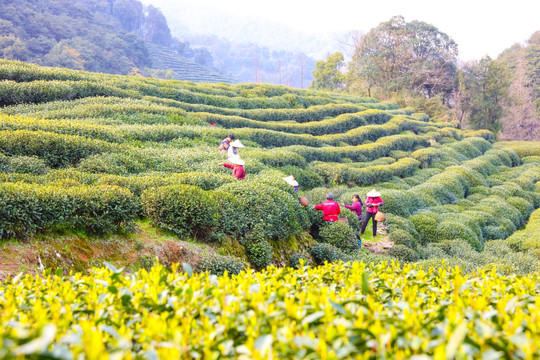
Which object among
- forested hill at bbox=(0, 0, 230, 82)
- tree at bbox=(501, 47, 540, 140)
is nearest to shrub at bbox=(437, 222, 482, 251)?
tree at bbox=(501, 47, 540, 140)

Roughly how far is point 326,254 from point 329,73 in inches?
2085

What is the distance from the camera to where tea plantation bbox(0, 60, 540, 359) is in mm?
2201

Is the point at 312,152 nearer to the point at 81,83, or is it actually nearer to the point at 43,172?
the point at 81,83

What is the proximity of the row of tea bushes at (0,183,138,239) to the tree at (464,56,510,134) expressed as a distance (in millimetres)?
46584

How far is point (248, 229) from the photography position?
828cm

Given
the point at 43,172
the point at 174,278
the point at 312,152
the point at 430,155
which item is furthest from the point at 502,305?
the point at 430,155

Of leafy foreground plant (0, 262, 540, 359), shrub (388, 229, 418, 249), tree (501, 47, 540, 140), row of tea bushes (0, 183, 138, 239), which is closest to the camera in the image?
leafy foreground plant (0, 262, 540, 359)

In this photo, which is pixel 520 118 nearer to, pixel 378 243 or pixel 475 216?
pixel 475 216

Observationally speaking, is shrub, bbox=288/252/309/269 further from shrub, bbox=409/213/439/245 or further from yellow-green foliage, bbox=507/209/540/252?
yellow-green foliage, bbox=507/209/540/252

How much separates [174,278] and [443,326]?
2.20 m

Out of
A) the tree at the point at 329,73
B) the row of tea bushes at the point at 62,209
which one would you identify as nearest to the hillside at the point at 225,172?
the row of tea bushes at the point at 62,209

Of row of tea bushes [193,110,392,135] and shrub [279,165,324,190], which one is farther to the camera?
row of tea bushes [193,110,392,135]

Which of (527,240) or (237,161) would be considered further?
(527,240)

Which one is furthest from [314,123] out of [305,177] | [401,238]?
[401,238]
